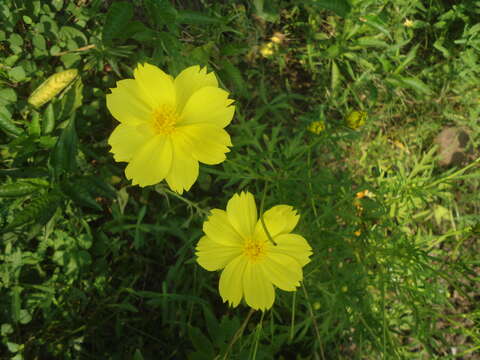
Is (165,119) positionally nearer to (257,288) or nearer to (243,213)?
(243,213)

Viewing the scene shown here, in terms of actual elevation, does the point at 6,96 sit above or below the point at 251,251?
above

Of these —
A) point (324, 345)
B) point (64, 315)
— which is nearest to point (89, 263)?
point (64, 315)

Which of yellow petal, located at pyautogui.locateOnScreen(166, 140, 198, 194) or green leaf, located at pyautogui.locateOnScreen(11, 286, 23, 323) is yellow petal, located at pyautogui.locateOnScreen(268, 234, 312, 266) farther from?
green leaf, located at pyautogui.locateOnScreen(11, 286, 23, 323)

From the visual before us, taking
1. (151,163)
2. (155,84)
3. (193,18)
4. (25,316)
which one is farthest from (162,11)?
(25,316)

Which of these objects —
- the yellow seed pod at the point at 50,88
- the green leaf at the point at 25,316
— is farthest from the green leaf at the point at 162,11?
the green leaf at the point at 25,316

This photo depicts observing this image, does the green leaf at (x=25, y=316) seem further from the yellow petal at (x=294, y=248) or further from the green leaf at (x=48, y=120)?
the yellow petal at (x=294, y=248)
